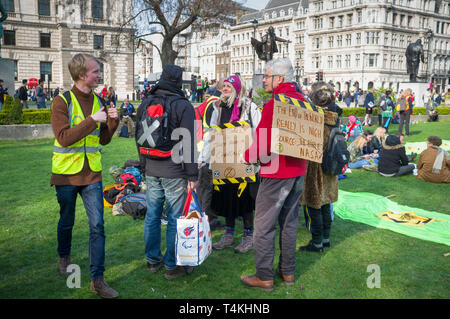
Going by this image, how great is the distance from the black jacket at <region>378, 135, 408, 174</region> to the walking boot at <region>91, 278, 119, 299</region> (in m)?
7.23

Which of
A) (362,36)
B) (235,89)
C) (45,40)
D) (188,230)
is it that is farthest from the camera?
(362,36)

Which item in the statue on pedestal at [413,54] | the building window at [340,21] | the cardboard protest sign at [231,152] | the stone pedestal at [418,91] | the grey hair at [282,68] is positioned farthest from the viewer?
the building window at [340,21]

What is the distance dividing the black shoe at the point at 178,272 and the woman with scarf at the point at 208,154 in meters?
0.81

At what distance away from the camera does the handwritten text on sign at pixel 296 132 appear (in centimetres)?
359

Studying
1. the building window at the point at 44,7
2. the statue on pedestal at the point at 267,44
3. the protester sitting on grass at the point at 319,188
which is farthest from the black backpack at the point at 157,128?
the building window at the point at 44,7

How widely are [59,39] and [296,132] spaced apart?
46.6 m

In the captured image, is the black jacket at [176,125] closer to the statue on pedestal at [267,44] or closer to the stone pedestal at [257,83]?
the statue on pedestal at [267,44]

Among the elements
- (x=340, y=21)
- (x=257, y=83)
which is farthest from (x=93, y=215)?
(x=340, y=21)

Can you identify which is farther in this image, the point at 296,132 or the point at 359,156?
the point at 359,156

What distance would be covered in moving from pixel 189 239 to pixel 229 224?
1.28 m

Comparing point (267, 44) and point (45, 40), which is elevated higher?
point (45, 40)

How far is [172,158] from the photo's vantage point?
154 inches

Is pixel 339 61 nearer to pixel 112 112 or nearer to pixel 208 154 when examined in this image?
pixel 208 154

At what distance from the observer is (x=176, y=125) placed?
156 inches
